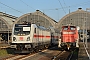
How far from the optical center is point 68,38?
29672mm

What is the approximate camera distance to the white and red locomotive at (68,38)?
2900 cm

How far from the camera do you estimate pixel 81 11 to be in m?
93.8

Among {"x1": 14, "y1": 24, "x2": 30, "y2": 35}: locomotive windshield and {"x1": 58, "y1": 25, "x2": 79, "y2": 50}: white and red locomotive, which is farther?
{"x1": 58, "y1": 25, "x2": 79, "y2": 50}: white and red locomotive

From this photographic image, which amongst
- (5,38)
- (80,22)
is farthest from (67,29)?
(5,38)

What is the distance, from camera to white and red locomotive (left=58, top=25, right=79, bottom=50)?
95.1 feet

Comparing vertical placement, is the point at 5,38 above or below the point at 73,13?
Result: below

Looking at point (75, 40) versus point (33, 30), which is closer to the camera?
point (33, 30)

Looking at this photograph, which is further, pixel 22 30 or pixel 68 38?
pixel 68 38

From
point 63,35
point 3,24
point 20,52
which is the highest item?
point 3,24

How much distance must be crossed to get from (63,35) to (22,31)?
Answer: 7.37 m

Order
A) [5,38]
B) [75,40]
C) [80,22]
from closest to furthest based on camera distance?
[75,40]
[80,22]
[5,38]

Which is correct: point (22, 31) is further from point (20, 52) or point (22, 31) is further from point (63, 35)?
point (63, 35)

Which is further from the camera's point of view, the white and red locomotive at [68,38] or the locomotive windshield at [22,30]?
the white and red locomotive at [68,38]

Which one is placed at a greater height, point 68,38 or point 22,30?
point 22,30
